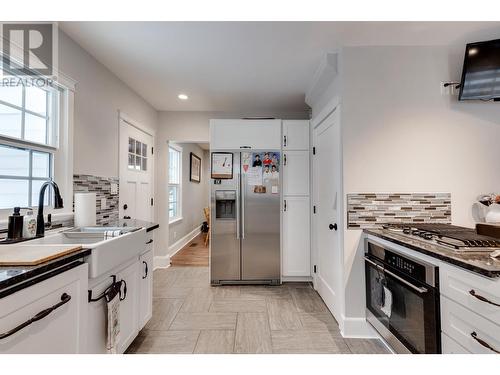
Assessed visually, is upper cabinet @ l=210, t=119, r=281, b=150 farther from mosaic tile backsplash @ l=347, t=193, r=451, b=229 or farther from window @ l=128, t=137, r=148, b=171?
mosaic tile backsplash @ l=347, t=193, r=451, b=229

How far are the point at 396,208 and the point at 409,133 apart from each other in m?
0.64

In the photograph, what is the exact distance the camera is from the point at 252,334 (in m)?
2.01

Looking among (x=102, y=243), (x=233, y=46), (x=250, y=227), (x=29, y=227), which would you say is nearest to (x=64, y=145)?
(x=29, y=227)

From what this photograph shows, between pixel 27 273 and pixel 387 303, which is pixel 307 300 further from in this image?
pixel 27 273

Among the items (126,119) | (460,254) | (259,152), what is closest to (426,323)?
(460,254)

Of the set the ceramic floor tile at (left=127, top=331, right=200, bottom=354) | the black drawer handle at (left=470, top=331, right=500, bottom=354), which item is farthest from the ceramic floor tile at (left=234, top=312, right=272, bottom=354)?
the black drawer handle at (left=470, top=331, right=500, bottom=354)

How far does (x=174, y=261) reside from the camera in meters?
4.01

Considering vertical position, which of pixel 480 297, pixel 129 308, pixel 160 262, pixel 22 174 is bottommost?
pixel 160 262

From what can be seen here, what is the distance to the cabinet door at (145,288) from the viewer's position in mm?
1834

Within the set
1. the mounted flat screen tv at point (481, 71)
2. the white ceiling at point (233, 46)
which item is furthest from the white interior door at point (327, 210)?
the mounted flat screen tv at point (481, 71)

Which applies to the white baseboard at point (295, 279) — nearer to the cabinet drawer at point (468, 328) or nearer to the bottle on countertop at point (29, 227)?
the cabinet drawer at point (468, 328)

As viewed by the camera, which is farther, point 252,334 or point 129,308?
point 252,334

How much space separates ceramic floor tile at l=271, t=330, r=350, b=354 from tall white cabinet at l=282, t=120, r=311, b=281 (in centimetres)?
108

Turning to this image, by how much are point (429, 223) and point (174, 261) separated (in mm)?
3562
